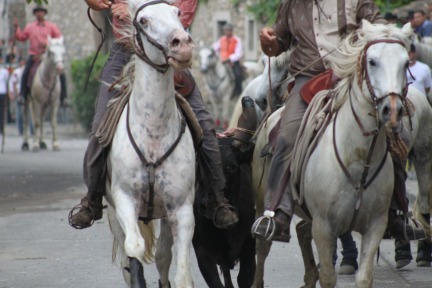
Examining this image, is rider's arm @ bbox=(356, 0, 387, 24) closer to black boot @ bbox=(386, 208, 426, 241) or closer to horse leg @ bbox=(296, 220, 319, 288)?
black boot @ bbox=(386, 208, 426, 241)

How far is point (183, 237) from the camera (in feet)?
28.1

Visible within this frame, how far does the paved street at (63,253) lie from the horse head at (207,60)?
16292 millimetres

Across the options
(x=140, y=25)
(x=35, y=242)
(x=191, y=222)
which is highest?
(x=140, y=25)

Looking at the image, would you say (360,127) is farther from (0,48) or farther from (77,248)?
(0,48)

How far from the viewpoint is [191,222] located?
8.62 metres

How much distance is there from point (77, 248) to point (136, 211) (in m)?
4.79

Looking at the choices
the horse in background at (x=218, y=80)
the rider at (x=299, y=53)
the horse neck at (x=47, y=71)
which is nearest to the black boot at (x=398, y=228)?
the rider at (x=299, y=53)

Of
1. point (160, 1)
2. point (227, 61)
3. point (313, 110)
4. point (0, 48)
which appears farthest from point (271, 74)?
point (0, 48)

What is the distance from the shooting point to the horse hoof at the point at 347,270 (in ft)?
38.7

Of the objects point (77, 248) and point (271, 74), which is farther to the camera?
point (77, 248)

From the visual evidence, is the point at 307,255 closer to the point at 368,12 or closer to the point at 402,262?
the point at 402,262

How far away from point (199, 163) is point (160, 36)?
1.38 metres

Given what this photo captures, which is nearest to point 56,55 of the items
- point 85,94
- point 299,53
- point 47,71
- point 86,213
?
point 47,71

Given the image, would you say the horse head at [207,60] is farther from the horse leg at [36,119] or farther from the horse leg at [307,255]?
the horse leg at [307,255]
